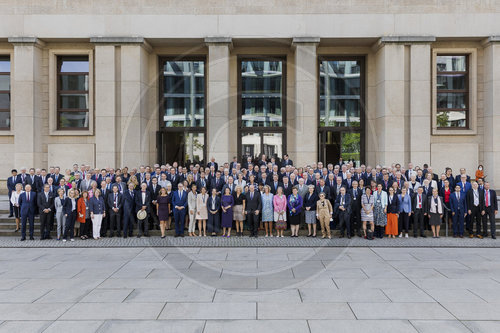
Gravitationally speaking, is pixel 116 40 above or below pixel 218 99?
above

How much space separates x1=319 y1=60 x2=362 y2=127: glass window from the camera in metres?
24.3

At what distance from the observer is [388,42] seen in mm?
22031

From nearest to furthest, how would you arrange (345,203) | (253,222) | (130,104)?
(345,203) → (253,222) → (130,104)

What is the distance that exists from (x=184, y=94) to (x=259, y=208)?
12.1 meters

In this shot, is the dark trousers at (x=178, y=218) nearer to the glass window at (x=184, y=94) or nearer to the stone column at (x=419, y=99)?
the glass window at (x=184, y=94)

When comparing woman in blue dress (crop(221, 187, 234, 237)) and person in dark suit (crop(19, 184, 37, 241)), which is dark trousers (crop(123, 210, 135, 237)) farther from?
woman in blue dress (crop(221, 187, 234, 237))

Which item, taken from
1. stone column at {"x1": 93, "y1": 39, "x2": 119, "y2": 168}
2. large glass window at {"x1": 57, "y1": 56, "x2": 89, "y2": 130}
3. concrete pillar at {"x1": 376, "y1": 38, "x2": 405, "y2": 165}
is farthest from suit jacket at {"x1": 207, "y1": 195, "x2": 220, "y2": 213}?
large glass window at {"x1": 57, "y1": 56, "x2": 89, "y2": 130}

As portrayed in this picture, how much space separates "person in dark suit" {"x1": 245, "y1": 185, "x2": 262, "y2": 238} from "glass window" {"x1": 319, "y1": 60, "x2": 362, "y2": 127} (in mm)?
10596

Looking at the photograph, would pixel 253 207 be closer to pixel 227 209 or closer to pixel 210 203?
pixel 227 209

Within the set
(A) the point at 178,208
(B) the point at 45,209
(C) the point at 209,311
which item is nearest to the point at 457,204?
(A) the point at 178,208

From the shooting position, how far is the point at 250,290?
8.78 m

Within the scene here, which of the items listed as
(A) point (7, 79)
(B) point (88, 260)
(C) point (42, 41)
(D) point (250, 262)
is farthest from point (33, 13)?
(D) point (250, 262)

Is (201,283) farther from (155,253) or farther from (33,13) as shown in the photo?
(33,13)

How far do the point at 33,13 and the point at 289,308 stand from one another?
22.5m
